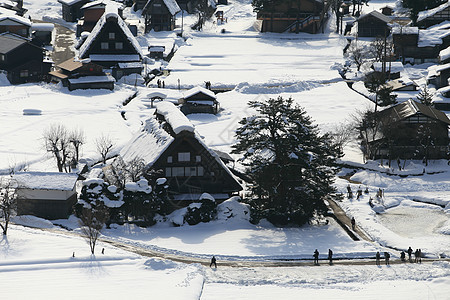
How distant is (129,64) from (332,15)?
4710cm

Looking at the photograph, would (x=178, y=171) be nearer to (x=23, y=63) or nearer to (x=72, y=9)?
(x=23, y=63)

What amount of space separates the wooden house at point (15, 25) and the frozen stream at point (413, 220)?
5541 cm

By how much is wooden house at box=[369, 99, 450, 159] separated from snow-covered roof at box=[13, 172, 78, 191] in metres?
24.4

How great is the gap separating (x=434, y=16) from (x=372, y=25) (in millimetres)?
8705

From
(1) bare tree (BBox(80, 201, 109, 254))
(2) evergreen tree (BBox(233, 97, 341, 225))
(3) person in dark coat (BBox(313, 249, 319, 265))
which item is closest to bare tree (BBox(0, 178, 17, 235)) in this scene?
(1) bare tree (BBox(80, 201, 109, 254))

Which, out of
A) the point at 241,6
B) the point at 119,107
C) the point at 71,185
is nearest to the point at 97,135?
the point at 119,107

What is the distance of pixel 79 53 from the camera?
82.4 metres

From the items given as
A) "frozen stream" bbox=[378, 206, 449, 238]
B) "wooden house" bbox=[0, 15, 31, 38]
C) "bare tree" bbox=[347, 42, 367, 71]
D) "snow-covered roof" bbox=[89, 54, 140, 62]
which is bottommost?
Answer: "frozen stream" bbox=[378, 206, 449, 238]

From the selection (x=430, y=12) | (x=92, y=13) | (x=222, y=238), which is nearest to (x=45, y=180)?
(x=222, y=238)

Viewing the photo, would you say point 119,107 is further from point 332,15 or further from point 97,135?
point 332,15

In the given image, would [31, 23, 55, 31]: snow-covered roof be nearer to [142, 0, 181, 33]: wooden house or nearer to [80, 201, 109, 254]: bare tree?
[142, 0, 181, 33]: wooden house

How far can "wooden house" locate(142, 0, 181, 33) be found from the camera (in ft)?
333

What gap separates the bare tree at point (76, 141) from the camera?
2041 inches

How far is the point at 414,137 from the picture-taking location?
2228 inches
